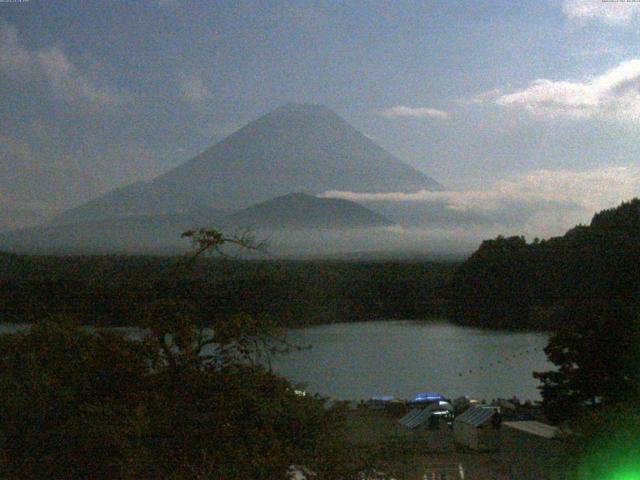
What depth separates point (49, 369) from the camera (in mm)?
3498

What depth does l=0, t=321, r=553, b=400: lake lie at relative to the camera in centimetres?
1811

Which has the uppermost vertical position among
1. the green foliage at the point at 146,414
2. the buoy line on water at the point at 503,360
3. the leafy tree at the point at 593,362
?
the green foliage at the point at 146,414

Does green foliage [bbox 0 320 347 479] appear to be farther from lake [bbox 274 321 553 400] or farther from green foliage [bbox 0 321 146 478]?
lake [bbox 274 321 553 400]

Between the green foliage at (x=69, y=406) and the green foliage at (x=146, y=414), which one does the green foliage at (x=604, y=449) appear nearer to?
the green foliage at (x=146, y=414)

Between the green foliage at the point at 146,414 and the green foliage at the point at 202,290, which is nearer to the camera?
the green foliage at the point at 146,414

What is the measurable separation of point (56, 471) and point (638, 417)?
9.46 feet

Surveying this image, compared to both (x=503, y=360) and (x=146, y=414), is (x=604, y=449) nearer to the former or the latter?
(x=146, y=414)

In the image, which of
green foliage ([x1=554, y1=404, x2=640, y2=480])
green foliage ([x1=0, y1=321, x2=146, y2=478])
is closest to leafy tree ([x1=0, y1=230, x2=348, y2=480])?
green foliage ([x1=0, y1=321, x2=146, y2=478])

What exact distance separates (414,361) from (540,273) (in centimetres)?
961

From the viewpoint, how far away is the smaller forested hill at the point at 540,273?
27.1 meters

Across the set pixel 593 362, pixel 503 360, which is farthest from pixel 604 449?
pixel 503 360

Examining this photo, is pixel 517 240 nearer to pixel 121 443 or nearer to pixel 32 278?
pixel 32 278

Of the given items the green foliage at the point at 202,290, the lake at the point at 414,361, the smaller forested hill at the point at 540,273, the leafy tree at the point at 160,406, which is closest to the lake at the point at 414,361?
the lake at the point at 414,361

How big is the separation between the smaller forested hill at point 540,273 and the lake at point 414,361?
171 centimetres
